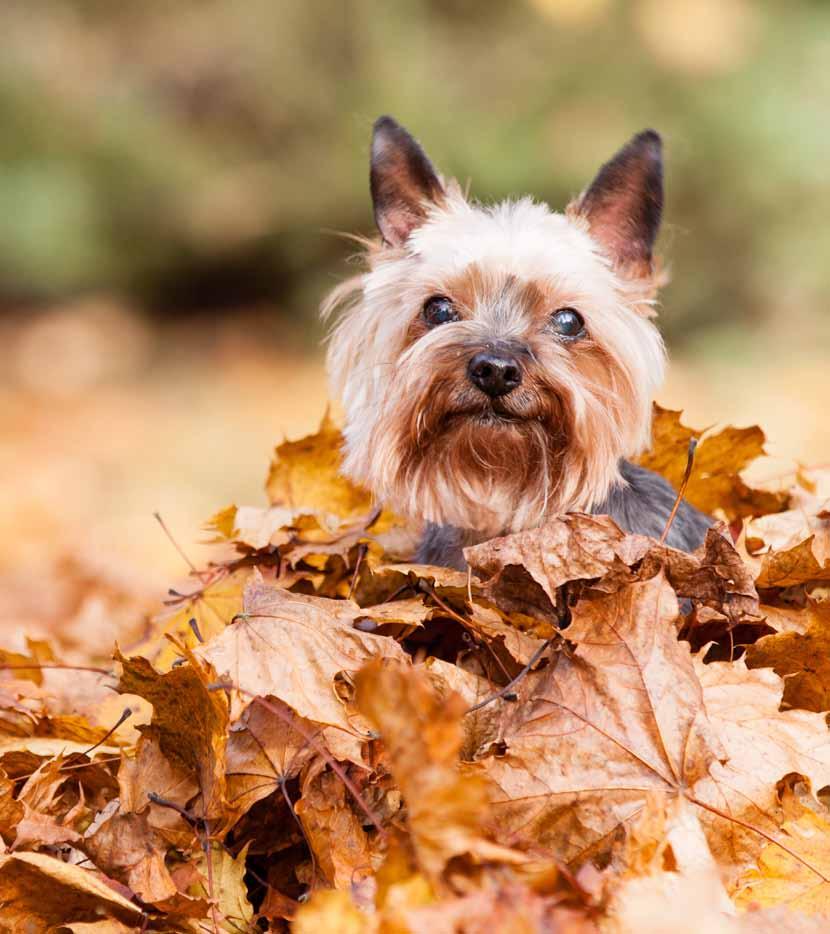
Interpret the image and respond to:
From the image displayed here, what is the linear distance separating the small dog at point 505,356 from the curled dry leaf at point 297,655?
37.1 inches

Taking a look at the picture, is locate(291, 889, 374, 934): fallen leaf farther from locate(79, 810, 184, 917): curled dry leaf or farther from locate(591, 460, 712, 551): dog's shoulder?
locate(591, 460, 712, 551): dog's shoulder

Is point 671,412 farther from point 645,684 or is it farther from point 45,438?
point 45,438

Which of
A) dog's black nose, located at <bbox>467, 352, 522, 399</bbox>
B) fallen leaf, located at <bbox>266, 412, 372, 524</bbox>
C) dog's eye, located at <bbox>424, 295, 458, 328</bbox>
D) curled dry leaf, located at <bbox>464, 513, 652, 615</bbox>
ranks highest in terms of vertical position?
dog's eye, located at <bbox>424, 295, 458, 328</bbox>

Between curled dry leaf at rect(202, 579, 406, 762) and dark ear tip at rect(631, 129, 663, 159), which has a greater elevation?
dark ear tip at rect(631, 129, 663, 159)

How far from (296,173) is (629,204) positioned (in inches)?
332

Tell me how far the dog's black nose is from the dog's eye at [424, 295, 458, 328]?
1.28 feet

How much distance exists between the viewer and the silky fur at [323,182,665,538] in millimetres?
3125

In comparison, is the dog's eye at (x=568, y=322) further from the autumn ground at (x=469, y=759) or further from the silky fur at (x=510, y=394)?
the autumn ground at (x=469, y=759)

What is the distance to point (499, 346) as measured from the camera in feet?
10.1

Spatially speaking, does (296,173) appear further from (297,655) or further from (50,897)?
(50,897)

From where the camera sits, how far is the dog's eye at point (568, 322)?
3.32 m

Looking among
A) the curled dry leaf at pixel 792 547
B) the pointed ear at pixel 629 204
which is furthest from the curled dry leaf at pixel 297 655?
the pointed ear at pixel 629 204

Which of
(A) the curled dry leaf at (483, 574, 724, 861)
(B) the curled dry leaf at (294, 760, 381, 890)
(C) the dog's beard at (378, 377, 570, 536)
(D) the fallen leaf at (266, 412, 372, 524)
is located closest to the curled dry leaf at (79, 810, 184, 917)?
(B) the curled dry leaf at (294, 760, 381, 890)

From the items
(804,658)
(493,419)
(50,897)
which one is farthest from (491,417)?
(50,897)
